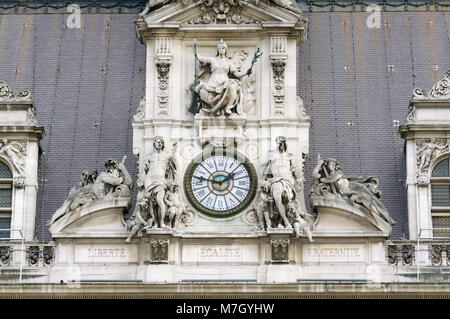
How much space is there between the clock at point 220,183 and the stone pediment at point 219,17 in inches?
152

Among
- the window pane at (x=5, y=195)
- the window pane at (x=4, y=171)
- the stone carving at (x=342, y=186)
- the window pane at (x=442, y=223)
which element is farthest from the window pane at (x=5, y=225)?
the window pane at (x=442, y=223)

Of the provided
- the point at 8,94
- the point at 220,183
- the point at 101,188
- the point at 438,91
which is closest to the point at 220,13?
the point at 220,183

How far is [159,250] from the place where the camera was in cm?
4825

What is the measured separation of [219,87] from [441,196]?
6.82m

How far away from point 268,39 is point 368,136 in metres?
4.36

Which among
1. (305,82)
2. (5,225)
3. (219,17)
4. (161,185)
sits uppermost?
(219,17)

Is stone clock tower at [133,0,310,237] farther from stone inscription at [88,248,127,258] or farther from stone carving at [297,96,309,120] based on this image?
stone inscription at [88,248,127,258]

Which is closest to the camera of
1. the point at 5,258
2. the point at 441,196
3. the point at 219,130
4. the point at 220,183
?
the point at 5,258

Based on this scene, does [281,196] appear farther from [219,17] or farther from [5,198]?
[5,198]

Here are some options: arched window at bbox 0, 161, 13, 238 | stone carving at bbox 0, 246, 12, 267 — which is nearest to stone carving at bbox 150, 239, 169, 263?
stone carving at bbox 0, 246, 12, 267

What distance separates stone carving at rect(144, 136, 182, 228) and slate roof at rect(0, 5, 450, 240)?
221 centimetres

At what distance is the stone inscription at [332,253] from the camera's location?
4856 cm
